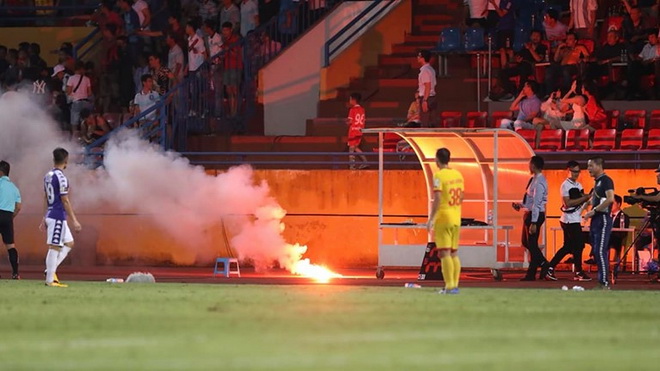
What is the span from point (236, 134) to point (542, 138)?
22.3ft

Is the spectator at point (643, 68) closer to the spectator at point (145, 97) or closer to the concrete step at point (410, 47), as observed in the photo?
the concrete step at point (410, 47)

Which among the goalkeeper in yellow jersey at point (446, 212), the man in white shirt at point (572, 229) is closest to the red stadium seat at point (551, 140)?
the man in white shirt at point (572, 229)

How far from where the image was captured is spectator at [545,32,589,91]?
1184 inches

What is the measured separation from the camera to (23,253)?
1158 inches

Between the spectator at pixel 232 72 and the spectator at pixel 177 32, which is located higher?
the spectator at pixel 177 32

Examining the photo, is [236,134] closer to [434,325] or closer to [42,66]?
[42,66]

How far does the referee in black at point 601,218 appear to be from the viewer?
22062 millimetres

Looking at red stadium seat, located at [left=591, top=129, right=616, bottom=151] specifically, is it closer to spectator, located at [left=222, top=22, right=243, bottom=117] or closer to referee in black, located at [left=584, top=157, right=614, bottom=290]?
referee in black, located at [left=584, top=157, right=614, bottom=290]

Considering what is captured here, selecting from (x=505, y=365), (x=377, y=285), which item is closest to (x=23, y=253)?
(x=377, y=285)

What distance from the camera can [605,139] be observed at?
2819 cm

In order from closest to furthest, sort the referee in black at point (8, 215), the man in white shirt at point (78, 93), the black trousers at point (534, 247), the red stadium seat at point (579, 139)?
the referee in black at point (8, 215), the black trousers at point (534, 247), the red stadium seat at point (579, 139), the man in white shirt at point (78, 93)

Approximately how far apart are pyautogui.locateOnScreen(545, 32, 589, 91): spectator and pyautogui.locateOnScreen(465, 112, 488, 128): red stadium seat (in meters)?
1.47

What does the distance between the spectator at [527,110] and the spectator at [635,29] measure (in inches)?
104

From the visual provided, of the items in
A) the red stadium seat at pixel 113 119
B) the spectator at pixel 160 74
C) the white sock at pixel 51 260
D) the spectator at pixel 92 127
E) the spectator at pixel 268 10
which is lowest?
the white sock at pixel 51 260
